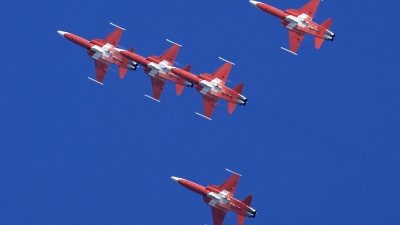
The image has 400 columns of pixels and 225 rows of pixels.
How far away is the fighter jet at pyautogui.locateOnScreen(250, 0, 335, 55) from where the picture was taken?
98.4 m

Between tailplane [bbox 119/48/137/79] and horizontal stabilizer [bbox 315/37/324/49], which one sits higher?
horizontal stabilizer [bbox 315/37/324/49]

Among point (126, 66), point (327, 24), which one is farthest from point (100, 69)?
point (327, 24)

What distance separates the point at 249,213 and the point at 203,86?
22.6 feet

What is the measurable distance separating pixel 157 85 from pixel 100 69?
326 cm

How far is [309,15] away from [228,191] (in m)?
10.1

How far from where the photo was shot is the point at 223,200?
97.2m

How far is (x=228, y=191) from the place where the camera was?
97312 mm

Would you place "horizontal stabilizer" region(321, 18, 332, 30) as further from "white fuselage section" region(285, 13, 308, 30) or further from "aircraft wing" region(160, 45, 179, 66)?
"aircraft wing" region(160, 45, 179, 66)

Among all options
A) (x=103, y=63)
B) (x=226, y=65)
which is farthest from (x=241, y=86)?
(x=103, y=63)

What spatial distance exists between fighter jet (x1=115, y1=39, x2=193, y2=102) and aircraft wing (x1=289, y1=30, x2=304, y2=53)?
5.58m

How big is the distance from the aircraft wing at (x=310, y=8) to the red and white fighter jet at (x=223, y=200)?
926 centimetres

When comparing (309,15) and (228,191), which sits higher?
(309,15)

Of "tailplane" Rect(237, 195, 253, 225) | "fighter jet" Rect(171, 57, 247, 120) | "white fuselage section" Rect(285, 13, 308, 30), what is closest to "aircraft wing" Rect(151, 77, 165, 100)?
"fighter jet" Rect(171, 57, 247, 120)

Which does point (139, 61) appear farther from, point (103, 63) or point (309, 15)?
point (309, 15)
